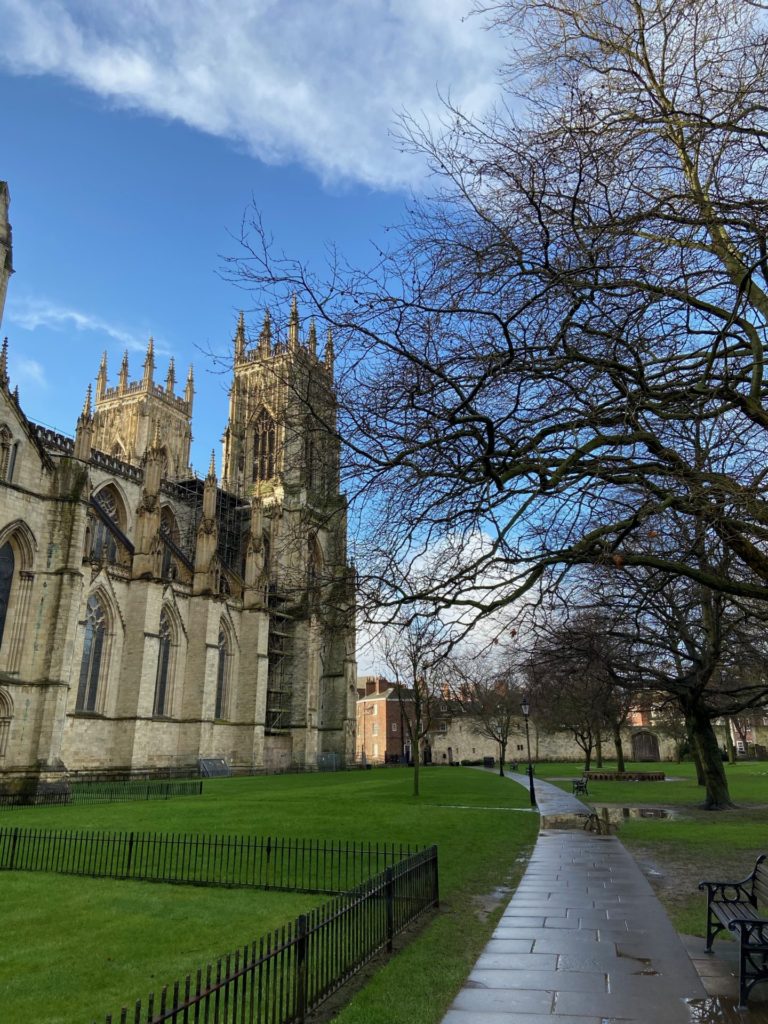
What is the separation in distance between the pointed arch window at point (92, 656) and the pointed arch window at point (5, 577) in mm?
6132

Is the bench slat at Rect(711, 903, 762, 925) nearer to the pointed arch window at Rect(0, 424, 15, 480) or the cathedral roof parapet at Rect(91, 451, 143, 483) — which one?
the pointed arch window at Rect(0, 424, 15, 480)

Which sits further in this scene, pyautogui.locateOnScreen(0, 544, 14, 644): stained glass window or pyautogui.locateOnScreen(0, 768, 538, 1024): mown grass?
pyautogui.locateOnScreen(0, 544, 14, 644): stained glass window

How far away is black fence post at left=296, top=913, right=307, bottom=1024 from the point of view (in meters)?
5.50

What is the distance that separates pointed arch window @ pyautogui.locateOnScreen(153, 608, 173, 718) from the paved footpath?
32.8 meters

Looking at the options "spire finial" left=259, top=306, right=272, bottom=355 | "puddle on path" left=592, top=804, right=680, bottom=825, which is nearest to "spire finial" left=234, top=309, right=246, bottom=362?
"spire finial" left=259, top=306, right=272, bottom=355

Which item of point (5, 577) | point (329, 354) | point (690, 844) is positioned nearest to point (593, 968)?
point (329, 354)

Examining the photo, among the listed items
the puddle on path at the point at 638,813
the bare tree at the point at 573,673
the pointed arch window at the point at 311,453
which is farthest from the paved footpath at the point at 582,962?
the puddle on path at the point at 638,813

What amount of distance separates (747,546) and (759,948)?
3.70 metres

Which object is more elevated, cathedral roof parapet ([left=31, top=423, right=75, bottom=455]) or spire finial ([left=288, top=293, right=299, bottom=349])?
cathedral roof parapet ([left=31, top=423, right=75, bottom=455])

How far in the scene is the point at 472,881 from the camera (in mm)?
11547

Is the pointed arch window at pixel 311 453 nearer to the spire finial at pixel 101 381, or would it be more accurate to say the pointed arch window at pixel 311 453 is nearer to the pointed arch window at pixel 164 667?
the pointed arch window at pixel 164 667

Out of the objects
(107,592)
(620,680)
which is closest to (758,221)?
(620,680)

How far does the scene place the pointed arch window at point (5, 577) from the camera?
3053 centimetres

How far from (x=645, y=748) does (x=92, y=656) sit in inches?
2500
